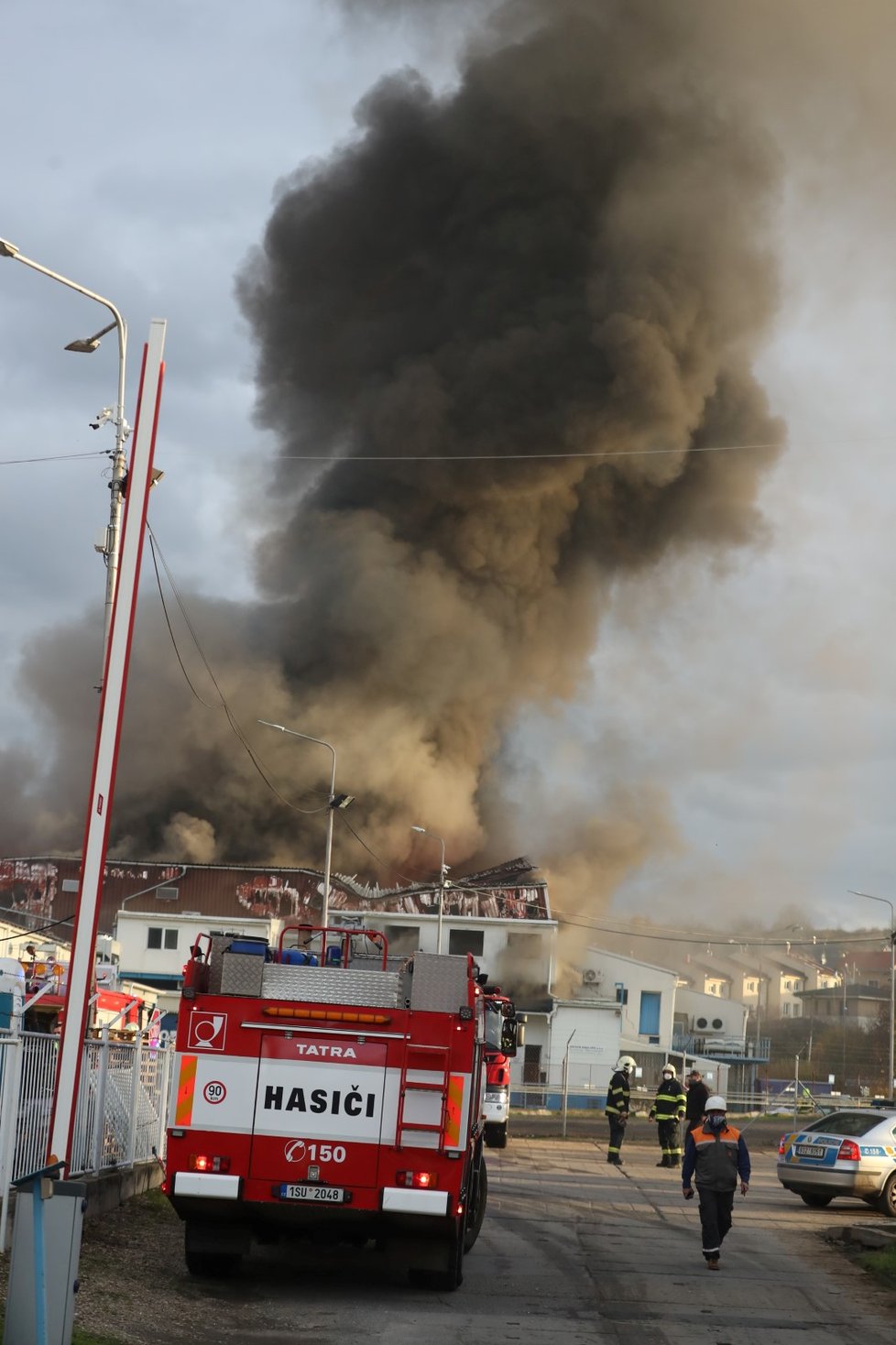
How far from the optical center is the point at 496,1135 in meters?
24.5

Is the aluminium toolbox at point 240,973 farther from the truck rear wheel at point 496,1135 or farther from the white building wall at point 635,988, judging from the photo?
the white building wall at point 635,988

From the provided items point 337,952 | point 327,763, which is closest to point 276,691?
point 327,763

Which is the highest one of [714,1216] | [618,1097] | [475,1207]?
[714,1216]

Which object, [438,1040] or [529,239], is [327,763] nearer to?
[529,239]

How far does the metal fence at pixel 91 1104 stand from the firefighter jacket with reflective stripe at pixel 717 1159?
4808mm

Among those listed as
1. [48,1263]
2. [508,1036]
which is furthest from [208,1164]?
[508,1036]

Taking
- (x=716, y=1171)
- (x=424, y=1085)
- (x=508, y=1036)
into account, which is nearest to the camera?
(x=424, y=1085)

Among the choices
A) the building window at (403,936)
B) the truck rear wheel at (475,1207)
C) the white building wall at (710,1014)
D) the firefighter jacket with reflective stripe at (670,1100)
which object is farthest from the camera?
the white building wall at (710,1014)

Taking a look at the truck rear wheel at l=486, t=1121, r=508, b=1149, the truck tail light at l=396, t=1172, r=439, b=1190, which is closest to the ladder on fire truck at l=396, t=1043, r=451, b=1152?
the truck tail light at l=396, t=1172, r=439, b=1190

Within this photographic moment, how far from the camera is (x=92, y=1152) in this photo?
12.4 m

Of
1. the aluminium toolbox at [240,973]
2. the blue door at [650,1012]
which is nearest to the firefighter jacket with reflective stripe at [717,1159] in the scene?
the aluminium toolbox at [240,973]

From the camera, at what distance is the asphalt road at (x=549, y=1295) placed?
8.28 metres

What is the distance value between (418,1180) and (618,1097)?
46.4 ft

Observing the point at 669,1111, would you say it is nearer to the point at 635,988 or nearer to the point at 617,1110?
the point at 617,1110
